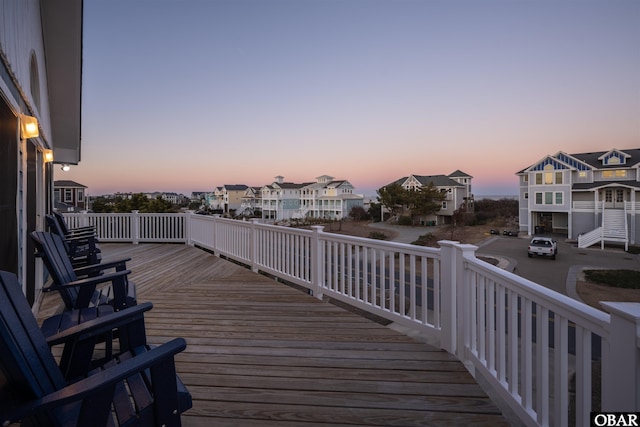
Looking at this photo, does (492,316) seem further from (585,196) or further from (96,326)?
(585,196)

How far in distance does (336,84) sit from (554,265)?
12562 mm

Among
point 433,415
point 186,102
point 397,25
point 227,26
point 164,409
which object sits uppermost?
point 397,25

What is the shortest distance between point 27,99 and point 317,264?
3512 mm

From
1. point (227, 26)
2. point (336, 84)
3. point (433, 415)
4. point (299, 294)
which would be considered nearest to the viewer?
point (433, 415)

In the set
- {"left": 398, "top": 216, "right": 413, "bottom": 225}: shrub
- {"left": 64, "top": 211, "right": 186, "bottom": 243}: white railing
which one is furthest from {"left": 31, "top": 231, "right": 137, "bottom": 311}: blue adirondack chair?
{"left": 398, "top": 216, "right": 413, "bottom": 225}: shrub

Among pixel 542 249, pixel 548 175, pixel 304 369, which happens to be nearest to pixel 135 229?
pixel 304 369

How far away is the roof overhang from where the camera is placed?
16.0 feet

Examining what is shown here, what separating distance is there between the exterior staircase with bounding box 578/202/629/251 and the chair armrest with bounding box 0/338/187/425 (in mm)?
22343

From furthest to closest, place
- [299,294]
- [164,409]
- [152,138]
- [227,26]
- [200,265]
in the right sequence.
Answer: [152,138] → [227,26] → [200,265] → [299,294] → [164,409]

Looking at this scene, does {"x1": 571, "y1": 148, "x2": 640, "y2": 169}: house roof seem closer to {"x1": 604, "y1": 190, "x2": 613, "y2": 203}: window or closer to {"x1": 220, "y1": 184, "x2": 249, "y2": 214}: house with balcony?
{"x1": 604, "y1": 190, "x2": 613, "y2": 203}: window

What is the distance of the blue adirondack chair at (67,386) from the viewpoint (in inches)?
33.4

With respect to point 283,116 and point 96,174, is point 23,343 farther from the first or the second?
point 96,174

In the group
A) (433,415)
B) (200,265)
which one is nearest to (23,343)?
(433,415)

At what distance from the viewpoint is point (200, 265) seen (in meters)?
6.18
